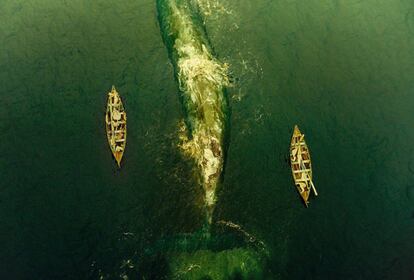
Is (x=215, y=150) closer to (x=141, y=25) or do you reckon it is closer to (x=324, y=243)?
A: (x=324, y=243)

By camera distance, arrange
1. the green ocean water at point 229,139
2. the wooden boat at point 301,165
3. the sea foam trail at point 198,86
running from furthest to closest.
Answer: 1. the sea foam trail at point 198,86
2. the wooden boat at point 301,165
3. the green ocean water at point 229,139

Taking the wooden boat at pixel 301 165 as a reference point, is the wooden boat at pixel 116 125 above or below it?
above

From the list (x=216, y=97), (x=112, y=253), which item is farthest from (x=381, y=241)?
(x=112, y=253)

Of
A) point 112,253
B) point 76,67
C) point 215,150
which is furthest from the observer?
point 76,67

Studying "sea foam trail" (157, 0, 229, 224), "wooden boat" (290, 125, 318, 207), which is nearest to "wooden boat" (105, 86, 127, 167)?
"sea foam trail" (157, 0, 229, 224)

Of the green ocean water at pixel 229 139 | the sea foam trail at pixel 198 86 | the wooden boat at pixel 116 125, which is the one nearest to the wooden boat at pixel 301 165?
the green ocean water at pixel 229 139

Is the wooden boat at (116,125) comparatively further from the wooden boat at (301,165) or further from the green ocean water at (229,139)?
the wooden boat at (301,165)

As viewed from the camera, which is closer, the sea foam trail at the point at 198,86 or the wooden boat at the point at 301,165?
the wooden boat at the point at 301,165
